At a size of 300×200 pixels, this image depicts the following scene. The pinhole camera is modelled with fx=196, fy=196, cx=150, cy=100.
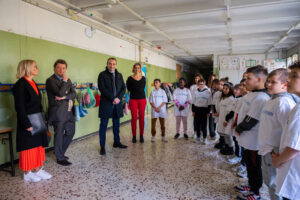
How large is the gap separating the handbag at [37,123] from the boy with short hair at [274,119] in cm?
235

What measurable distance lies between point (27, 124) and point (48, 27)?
1.90m

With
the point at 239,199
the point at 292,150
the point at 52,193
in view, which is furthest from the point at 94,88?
the point at 292,150

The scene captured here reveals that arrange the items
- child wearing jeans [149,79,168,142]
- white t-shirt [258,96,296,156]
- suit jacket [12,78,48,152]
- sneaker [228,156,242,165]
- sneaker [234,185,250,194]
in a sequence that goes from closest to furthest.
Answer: white t-shirt [258,96,296,156], sneaker [234,185,250,194], suit jacket [12,78,48,152], sneaker [228,156,242,165], child wearing jeans [149,79,168,142]

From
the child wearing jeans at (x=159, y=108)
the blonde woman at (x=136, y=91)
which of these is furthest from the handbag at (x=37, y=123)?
the child wearing jeans at (x=159, y=108)

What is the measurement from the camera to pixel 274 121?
1.42 metres

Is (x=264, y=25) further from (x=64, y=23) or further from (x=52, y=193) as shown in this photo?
(x=52, y=193)

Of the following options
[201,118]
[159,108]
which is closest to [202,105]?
[201,118]

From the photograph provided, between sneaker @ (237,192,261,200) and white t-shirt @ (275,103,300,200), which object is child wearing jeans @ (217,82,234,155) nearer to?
sneaker @ (237,192,261,200)

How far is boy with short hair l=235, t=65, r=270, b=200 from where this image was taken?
1.78 m

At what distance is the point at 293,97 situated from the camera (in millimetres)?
1437

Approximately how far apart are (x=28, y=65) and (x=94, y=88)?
82.0 inches

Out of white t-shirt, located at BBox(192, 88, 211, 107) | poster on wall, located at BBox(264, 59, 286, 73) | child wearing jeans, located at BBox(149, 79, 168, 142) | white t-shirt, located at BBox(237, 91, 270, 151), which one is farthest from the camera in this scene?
poster on wall, located at BBox(264, 59, 286, 73)

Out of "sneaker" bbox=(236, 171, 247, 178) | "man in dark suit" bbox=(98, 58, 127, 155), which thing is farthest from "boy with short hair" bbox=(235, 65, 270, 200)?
"man in dark suit" bbox=(98, 58, 127, 155)

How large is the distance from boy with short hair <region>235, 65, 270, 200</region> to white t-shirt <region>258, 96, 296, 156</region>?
258 millimetres
